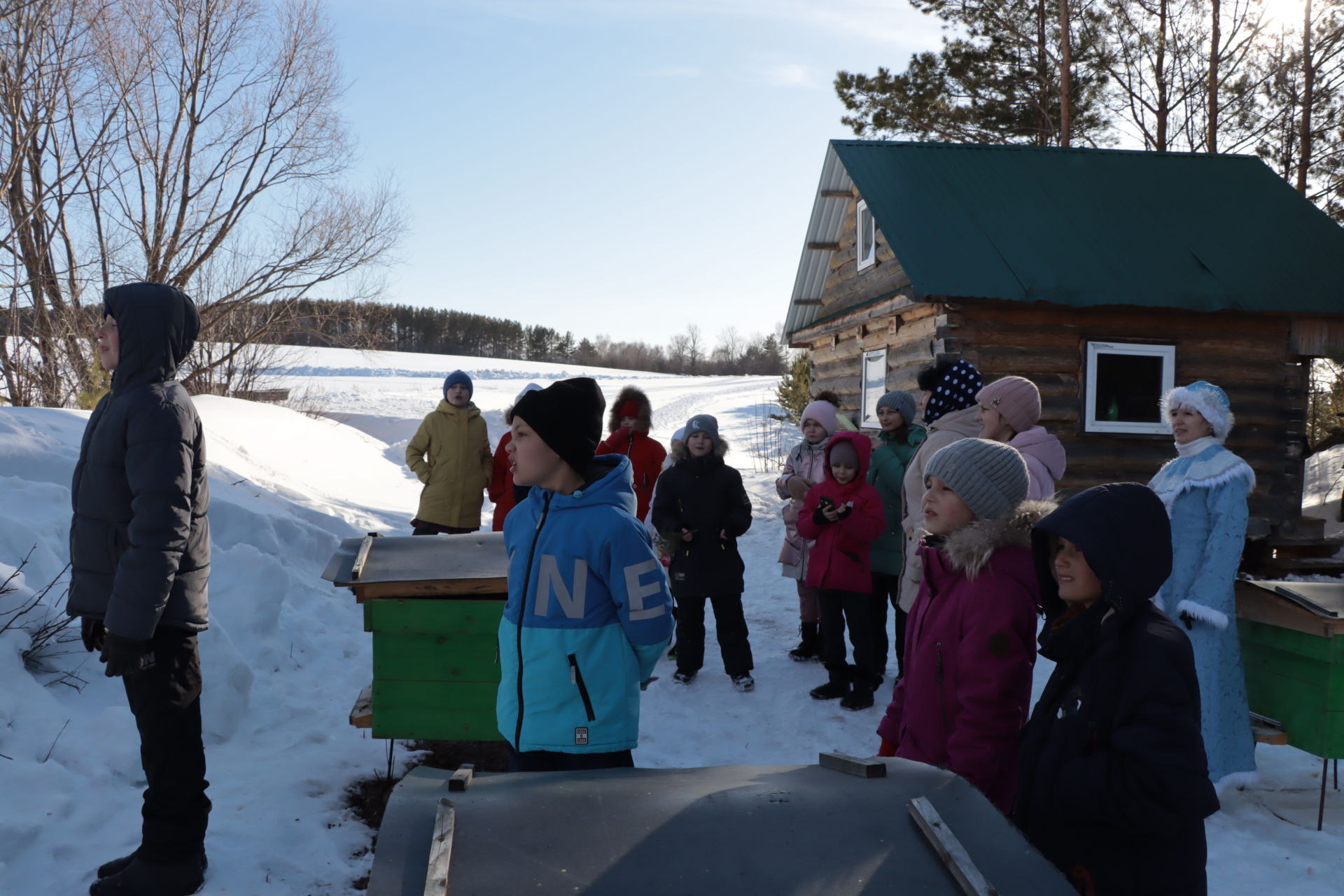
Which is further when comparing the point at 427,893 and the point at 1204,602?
the point at 1204,602

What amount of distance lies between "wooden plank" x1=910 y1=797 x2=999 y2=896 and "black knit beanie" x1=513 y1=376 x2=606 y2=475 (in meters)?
1.35

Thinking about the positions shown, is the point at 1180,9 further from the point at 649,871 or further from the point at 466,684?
the point at 649,871

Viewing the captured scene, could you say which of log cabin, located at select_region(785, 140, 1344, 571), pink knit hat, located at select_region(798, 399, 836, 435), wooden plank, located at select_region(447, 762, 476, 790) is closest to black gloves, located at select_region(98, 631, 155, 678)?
wooden plank, located at select_region(447, 762, 476, 790)

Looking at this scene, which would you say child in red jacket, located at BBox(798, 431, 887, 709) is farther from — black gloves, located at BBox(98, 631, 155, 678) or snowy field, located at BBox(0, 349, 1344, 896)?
black gloves, located at BBox(98, 631, 155, 678)

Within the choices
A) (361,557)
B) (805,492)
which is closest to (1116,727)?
(361,557)

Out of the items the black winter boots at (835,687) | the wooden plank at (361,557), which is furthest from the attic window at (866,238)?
the wooden plank at (361,557)

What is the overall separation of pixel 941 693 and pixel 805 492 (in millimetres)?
3610

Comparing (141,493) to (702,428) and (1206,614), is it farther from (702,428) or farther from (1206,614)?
(1206,614)

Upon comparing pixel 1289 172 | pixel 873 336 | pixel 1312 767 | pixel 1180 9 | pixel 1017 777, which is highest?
pixel 1180 9

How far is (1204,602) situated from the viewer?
4109 mm

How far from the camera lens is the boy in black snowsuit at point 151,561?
290 cm

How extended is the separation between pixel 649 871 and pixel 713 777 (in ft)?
1.26

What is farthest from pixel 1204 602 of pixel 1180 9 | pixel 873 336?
pixel 1180 9

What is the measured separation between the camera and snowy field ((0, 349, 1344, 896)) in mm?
3369
